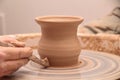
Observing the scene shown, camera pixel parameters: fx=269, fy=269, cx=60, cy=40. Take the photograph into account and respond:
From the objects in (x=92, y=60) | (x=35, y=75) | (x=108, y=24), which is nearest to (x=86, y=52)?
(x=92, y=60)

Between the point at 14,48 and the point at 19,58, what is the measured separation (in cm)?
4

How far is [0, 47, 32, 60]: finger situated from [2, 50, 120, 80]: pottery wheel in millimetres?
77

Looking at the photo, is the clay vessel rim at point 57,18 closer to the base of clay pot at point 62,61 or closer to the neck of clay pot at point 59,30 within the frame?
the neck of clay pot at point 59,30

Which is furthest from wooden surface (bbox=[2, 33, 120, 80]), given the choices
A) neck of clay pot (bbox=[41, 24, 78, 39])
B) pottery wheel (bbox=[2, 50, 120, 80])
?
neck of clay pot (bbox=[41, 24, 78, 39])

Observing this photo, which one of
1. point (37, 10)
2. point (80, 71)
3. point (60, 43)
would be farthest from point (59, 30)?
point (37, 10)

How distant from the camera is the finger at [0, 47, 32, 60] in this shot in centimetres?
84

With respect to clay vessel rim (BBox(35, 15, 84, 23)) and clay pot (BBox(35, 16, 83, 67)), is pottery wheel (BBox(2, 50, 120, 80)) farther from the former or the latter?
clay vessel rim (BBox(35, 15, 84, 23))

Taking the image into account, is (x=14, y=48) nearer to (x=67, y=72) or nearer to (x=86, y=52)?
(x=67, y=72)

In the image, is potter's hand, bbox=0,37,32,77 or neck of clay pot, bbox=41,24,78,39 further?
neck of clay pot, bbox=41,24,78,39

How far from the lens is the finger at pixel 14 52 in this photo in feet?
2.76

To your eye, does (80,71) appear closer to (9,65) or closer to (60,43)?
(60,43)

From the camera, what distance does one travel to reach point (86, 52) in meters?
1.24

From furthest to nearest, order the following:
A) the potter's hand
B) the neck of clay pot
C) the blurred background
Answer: the blurred background
the neck of clay pot
the potter's hand

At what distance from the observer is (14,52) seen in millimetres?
849
